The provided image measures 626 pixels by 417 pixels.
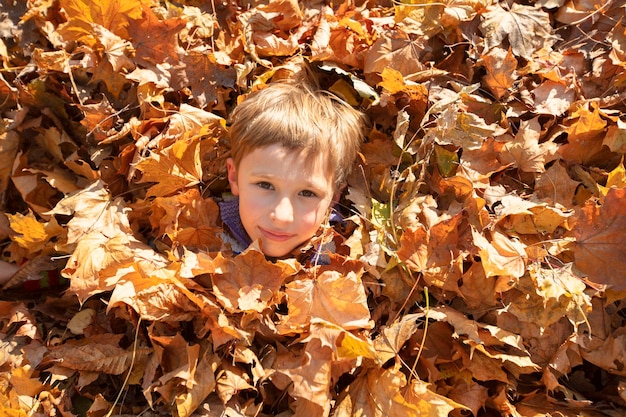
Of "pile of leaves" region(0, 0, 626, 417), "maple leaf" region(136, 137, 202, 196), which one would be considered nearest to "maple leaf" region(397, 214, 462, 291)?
"pile of leaves" region(0, 0, 626, 417)

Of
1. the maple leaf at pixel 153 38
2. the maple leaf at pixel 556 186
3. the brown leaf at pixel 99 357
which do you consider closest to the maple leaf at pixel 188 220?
the brown leaf at pixel 99 357

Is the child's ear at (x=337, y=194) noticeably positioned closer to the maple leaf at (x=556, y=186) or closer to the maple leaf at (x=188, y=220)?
the maple leaf at (x=188, y=220)

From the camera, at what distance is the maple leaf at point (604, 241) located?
6.76 ft

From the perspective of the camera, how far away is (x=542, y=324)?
2.03 meters

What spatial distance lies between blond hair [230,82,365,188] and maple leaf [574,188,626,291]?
97 cm

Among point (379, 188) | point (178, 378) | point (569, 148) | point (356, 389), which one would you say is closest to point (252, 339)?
point (178, 378)

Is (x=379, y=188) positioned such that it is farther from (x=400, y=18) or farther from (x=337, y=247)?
(x=400, y=18)

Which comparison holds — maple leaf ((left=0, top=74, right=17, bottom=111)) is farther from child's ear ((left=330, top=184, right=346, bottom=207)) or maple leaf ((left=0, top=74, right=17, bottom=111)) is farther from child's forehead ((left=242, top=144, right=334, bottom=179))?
child's ear ((left=330, top=184, right=346, bottom=207))

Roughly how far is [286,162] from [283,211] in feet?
0.68

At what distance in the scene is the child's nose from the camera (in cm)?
216

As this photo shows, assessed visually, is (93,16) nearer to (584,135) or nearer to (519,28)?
(519,28)

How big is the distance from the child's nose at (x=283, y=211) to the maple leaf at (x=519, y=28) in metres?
1.15

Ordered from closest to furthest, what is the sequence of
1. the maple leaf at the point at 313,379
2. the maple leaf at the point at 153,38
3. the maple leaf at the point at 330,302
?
the maple leaf at the point at 313,379
the maple leaf at the point at 330,302
the maple leaf at the point at 153,38

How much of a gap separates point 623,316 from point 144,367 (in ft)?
6.09
